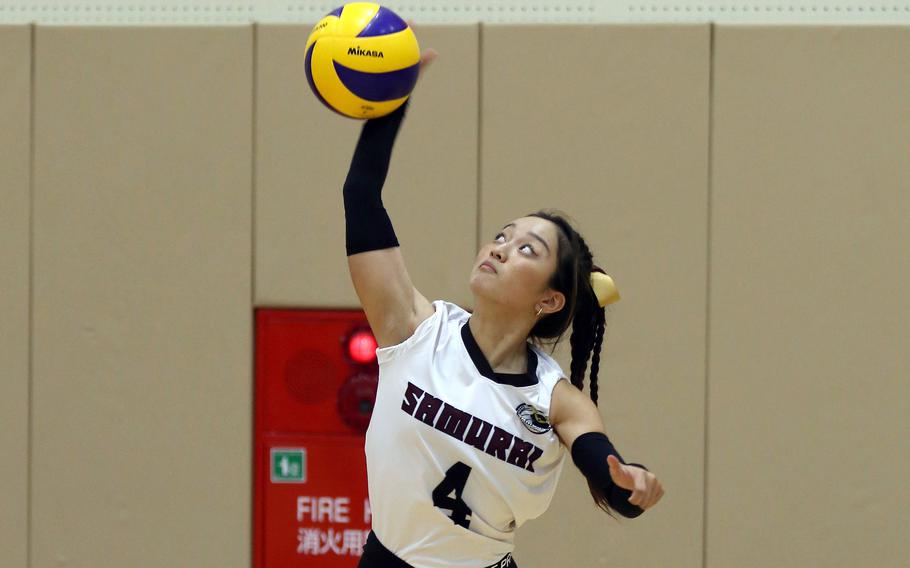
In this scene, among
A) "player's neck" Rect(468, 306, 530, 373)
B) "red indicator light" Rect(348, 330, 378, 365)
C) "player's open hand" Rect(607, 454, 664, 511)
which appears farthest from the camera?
"red indicator light" Rect(348, 330, 378, 365)

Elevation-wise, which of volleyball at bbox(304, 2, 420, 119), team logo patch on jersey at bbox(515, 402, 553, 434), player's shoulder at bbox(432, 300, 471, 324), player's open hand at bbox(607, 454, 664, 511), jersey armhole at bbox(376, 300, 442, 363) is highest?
volleyball at bbox(304, 2, 420, 119)

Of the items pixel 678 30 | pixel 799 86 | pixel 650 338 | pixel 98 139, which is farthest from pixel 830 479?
pixel 98 139

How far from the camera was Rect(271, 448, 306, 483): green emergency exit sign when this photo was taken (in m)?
3.95

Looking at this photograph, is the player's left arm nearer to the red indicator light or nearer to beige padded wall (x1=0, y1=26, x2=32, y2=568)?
the red indicator light

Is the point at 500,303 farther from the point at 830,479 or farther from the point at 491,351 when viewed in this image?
the point at 830,479

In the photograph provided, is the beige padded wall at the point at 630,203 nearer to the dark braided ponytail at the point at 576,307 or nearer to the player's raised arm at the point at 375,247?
the dark braided ponytail at the point at 576,307

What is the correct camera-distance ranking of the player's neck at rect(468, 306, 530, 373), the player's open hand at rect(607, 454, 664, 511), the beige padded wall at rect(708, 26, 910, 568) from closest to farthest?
the player's open hand at rect(607, 454, 664, 511) < the player's neck at rect(468, 306, 530, 373) < the beige padded wall at rect(708, 26, 910, 568)

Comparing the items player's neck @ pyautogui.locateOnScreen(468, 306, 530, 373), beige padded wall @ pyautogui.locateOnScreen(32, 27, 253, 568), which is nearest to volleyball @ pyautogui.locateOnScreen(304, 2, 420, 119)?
player's neck @ pyautogui.locateOnScreen(468, 306, 530, 373)

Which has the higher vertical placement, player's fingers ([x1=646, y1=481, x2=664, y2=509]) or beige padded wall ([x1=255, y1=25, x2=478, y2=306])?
beige padded wall ([x1=255, y1=25, x2=478, y2=306])

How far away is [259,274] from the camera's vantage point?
13.0 ft

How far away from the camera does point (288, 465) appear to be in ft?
13.0

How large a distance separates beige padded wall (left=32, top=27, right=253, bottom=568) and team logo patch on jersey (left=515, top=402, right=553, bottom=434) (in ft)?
5.09

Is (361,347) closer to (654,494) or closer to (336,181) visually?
(336,181)

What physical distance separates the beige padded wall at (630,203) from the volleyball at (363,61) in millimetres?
1206
